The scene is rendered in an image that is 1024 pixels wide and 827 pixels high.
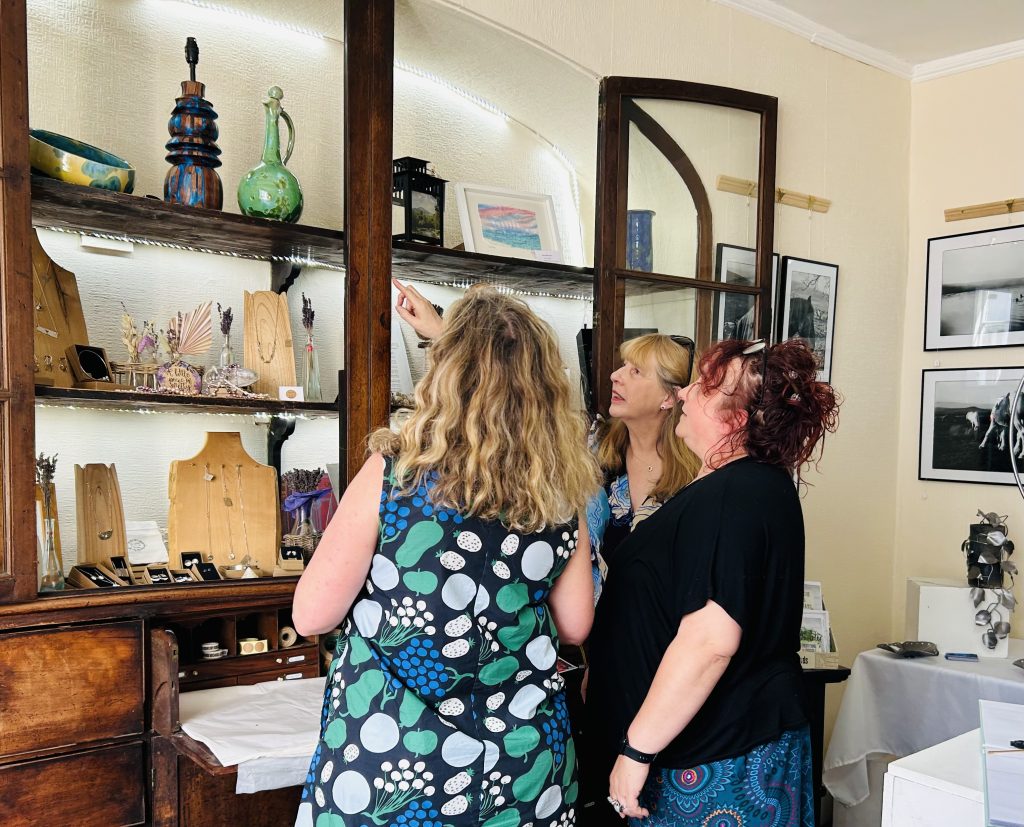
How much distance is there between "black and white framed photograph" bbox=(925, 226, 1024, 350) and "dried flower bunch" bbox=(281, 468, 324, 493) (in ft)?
9.37

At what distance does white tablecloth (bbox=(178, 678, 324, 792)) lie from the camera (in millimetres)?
1861

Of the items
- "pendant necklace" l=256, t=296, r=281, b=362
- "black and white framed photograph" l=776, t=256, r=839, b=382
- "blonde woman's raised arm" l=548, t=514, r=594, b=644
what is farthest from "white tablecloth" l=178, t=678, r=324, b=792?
"black and white framed photograph" l=776, t=256, r=839, b=382

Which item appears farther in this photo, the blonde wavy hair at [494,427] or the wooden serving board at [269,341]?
the wooden serving board at [269,341]

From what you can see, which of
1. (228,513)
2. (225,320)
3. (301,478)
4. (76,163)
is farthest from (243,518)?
(76,163)

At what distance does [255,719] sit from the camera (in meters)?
2.07

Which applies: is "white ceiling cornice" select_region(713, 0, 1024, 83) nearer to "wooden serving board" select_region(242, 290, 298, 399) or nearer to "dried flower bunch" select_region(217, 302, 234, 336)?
"wooden serving board" select_region(242, 290, 298, 399)

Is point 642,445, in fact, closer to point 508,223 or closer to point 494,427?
point 508,223

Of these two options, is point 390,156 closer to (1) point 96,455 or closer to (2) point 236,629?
(1) point 96,455

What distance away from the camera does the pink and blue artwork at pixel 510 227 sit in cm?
298

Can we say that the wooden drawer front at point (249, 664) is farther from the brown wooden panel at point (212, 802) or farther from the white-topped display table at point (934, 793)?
the white-topped display table at point (934, 793)

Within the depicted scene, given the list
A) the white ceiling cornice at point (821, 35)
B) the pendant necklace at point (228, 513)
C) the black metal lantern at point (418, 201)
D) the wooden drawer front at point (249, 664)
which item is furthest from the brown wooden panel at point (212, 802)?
the white ceiling cornice at point (821, 35)

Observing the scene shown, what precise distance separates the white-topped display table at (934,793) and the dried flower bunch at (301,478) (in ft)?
5.07

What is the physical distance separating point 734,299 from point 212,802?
223 cm

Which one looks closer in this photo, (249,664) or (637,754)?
(637,754)
